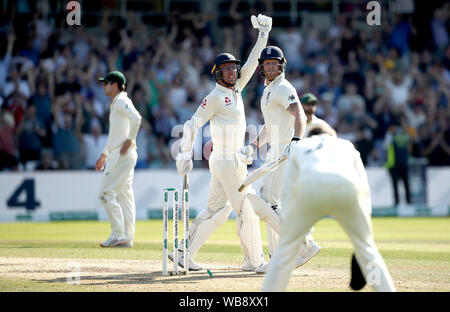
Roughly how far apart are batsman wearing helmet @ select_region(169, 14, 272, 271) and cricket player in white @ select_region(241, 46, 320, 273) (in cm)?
20

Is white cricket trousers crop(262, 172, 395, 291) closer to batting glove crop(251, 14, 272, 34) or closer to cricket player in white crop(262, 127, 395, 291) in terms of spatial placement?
cricket player in white crop(262, 127, 395, 291)

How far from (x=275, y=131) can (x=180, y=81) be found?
1048 cm

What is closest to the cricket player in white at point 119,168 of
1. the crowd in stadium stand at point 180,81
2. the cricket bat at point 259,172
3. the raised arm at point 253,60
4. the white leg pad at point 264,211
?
the raised arm at point 253,60

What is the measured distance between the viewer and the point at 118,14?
2034cm

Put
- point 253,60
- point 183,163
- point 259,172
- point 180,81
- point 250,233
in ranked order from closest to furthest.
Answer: point 259,172 → point 183,163 → point 250,233 → point 253,60 → point 180,81

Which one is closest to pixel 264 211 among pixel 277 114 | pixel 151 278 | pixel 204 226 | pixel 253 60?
pixel 204 226

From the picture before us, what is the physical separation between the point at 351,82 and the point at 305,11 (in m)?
3.30

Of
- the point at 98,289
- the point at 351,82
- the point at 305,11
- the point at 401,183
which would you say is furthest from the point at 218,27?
the point at 98,289

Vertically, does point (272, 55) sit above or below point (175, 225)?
above

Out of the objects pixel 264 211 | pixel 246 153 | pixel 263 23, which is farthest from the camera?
pixel 263 23

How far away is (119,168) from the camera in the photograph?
10727 mm

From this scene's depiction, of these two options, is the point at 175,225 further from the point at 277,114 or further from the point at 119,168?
the point at 119,168

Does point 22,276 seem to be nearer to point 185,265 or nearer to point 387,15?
point 185,265

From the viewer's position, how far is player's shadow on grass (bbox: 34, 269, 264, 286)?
289 inches
